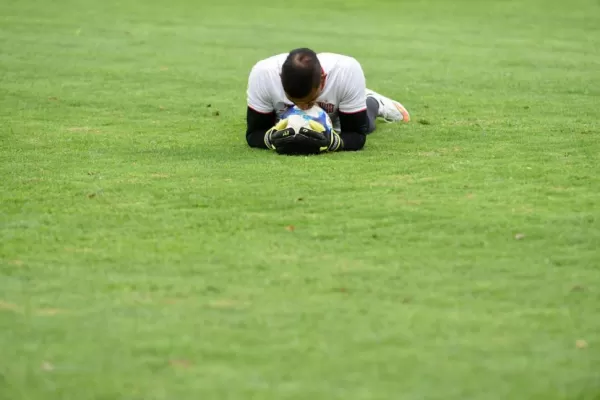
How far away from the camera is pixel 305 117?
23.6 feet

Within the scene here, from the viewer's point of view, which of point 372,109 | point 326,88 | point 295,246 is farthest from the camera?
point 372,109

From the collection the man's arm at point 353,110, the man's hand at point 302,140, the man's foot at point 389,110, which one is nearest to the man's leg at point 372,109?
the man's foot at point 389,110

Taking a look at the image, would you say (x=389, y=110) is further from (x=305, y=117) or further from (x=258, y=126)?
(x=305, y=117)

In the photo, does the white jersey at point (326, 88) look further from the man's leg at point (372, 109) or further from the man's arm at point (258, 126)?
the man's leg at point (372, 109)

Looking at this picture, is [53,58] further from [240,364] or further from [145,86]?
[240,364]

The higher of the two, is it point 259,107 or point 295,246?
point 295,246

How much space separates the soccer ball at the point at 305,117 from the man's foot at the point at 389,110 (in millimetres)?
1202

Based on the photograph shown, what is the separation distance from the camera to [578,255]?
197 inches

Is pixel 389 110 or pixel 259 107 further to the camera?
pixel 389 110

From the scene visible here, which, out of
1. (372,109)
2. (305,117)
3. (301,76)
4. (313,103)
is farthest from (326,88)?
(372,109)

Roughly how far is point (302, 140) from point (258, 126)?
58 centimetres

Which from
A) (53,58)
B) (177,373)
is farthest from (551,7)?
(177,373)

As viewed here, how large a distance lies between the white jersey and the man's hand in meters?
0.27

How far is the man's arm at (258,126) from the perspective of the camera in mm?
7543
